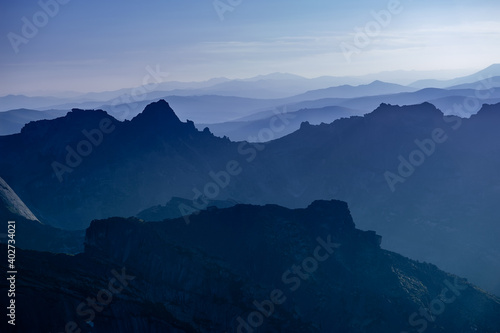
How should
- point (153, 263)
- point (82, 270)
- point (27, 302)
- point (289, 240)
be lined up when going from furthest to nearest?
point (289, 240) → point (153, 263) → point (82, 270) → point (27, 302)

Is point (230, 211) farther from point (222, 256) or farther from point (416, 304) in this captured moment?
point (416, 304)

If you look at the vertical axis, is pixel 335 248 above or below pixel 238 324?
above

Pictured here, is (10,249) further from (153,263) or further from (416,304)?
(416,304)

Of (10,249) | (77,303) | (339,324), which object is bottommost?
(339,324)

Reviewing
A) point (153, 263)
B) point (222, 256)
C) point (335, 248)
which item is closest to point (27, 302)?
point (153, 263)

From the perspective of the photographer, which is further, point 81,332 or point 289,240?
point 289,240

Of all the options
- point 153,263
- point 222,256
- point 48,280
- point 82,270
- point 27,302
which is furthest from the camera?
point 222,256

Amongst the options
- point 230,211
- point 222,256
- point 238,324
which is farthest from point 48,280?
point 230,211
